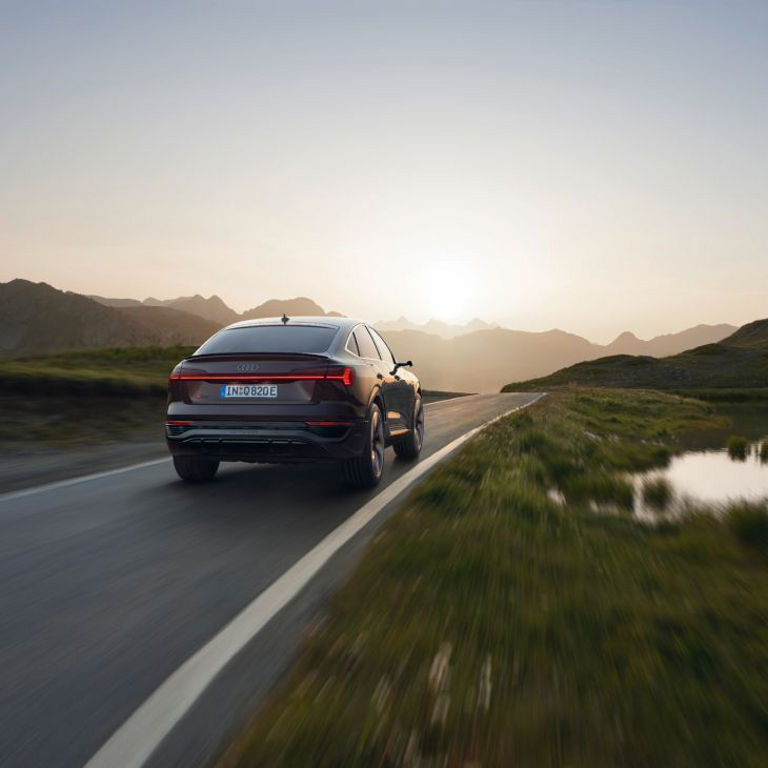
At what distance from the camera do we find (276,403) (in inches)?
261

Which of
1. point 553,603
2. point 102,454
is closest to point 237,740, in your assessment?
point 553,603

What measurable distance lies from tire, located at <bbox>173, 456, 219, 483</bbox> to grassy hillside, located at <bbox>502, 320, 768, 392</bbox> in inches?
2422

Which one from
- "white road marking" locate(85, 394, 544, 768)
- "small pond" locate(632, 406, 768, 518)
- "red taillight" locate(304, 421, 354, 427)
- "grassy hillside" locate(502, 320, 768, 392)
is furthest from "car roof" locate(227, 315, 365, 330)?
"grassy hillside" locate(502, 320, 768, 392)

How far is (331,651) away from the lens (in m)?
3.03

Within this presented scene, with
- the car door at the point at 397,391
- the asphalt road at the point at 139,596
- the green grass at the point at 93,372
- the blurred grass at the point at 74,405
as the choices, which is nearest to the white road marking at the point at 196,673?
the asphalt road at the point at 139,596

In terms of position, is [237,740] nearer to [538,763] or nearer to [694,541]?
[538,763]

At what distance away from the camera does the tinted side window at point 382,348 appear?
8883mm

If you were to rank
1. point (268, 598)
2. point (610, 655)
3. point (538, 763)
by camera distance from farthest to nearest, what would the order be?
point (268, 598) → point (610, 655) → point (538, 763)

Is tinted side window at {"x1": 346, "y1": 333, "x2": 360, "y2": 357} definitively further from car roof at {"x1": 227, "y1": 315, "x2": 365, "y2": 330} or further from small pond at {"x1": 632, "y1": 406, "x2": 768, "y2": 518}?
small pond at {"x1": 632, "y1": 406, "x2": 768, "y2": 518}

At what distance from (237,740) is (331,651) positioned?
73 centimetres

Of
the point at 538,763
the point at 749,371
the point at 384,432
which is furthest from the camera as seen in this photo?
the point at 749,371

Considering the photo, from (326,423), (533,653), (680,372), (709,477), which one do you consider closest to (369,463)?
(326,423)

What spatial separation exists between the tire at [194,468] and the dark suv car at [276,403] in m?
0.02

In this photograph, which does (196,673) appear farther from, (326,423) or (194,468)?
(194,468)
